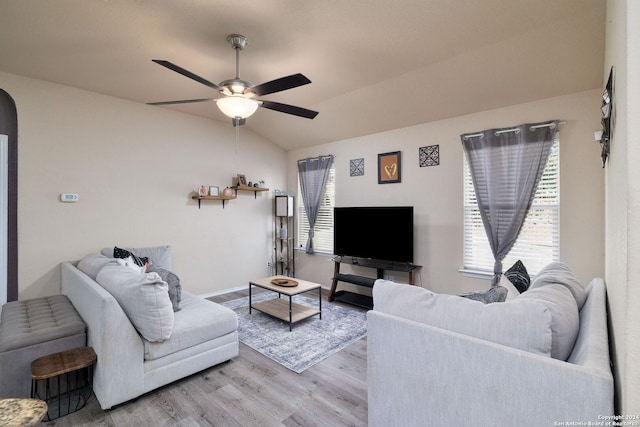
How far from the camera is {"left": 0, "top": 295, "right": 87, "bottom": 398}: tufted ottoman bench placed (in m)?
2.10

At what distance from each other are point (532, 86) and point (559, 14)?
0.85 metres

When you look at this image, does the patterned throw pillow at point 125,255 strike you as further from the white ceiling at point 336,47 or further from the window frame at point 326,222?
the window frame at point 326,222

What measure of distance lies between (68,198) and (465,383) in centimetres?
440

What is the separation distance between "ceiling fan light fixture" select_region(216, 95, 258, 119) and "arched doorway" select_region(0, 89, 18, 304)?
2.61 meters

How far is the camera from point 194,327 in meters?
2.51

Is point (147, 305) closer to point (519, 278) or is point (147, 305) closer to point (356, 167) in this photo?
point (519, 278)

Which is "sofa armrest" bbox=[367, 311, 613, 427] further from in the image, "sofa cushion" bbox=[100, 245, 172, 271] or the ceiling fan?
"sofa cushion" bbox=[100, 245, 172, 271]

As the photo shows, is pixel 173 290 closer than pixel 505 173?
Yes

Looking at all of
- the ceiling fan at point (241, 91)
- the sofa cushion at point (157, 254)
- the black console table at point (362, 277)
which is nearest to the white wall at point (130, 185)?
the sofa cushion at point (157, 254)

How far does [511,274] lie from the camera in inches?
87.7

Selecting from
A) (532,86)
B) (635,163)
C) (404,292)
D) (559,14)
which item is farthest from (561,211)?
(635,163)

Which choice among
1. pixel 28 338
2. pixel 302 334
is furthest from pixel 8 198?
pixel 302 334

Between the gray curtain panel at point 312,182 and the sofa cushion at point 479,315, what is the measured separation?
3.78 meters

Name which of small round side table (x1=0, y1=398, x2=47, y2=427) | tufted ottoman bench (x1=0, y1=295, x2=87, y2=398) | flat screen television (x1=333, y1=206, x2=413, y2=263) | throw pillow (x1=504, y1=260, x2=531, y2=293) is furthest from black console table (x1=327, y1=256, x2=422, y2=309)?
small round side table (x1=0, y1=398, x2=47, y2=427)
